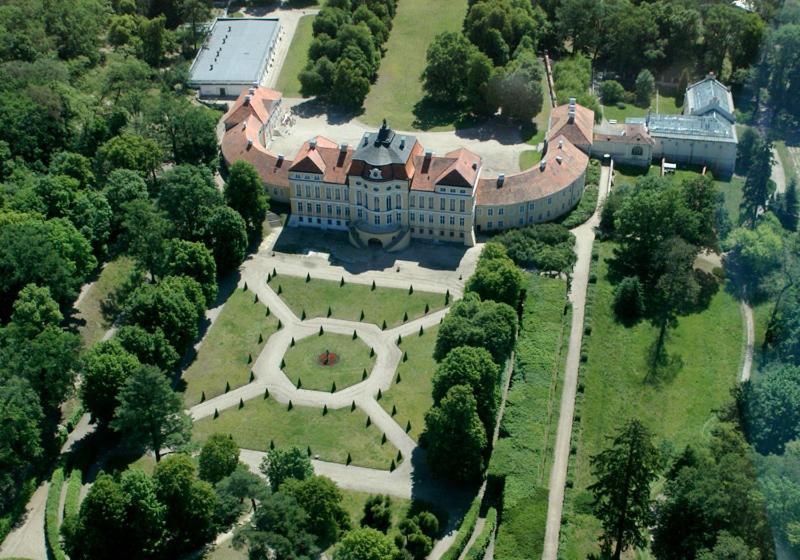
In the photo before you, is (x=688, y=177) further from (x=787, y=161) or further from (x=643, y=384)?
(x=643, y=384)

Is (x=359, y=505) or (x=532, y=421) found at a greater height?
(x=532, y=421)

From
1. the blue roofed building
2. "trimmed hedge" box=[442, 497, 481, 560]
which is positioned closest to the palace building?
the blue roofed building

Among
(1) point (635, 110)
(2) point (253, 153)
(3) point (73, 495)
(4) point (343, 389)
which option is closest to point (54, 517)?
(3) point (73, 495)

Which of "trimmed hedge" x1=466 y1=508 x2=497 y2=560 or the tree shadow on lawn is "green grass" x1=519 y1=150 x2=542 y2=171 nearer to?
the tree shadow on lawn

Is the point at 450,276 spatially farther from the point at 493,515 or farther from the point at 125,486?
the point at 125,486

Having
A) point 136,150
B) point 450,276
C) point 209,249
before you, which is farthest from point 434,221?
point 136,150

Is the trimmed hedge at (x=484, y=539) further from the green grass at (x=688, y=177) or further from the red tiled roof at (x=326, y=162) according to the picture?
the green grass at (x=688, y=177)
